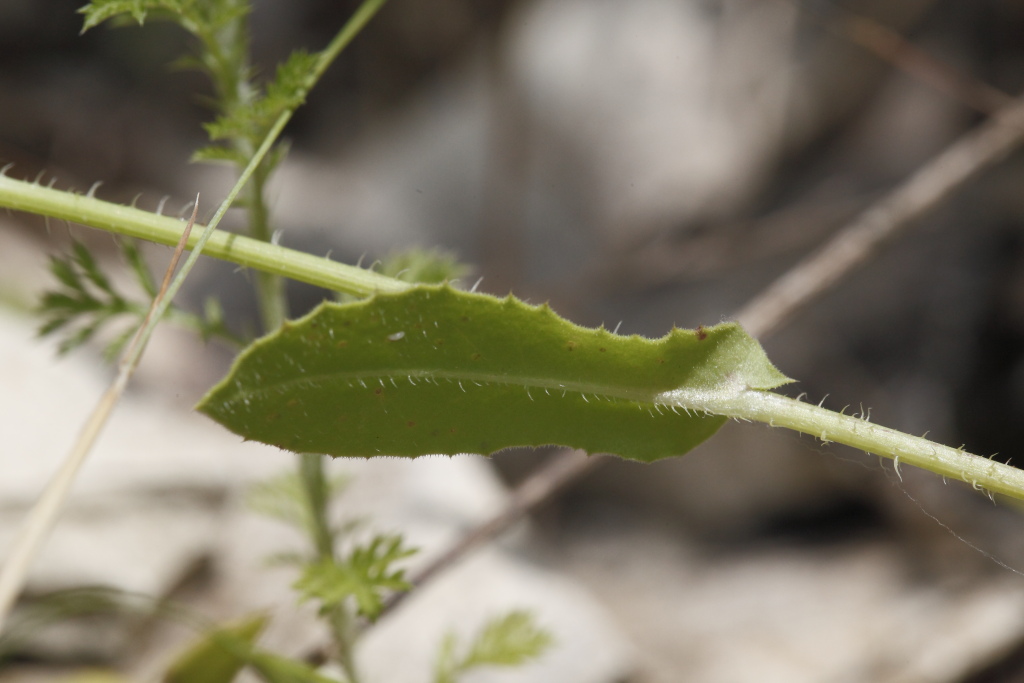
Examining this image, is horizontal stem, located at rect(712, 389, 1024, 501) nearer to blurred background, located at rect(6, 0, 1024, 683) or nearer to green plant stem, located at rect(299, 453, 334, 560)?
green plant stem, located at rect(299, 453, 334, 560)

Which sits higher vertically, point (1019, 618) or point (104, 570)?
point (104, 570)

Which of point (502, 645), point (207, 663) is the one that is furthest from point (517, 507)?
point (207, 663)

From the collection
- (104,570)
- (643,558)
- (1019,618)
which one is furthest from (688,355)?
(643,558)

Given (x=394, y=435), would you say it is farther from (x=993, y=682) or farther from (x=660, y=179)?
(x=660, y=179)

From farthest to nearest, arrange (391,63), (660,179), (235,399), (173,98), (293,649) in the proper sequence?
1. (173,98)
2. (391,63)
3. (660,179)
4. (293,649)
5. (235,399)

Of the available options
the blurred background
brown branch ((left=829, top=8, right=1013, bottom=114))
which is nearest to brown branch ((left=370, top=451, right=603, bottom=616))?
the blurred background
